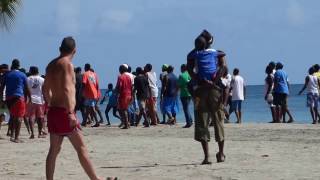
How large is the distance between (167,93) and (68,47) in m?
13.6

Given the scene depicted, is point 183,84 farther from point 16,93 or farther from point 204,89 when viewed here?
point 204,89

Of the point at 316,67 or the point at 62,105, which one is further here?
the point at 316,67

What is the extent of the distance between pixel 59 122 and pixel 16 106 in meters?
7.88

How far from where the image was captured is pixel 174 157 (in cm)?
1271

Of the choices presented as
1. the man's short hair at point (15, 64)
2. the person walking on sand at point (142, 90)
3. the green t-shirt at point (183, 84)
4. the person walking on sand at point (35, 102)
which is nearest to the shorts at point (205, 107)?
the man's short hair at point (15, 64)

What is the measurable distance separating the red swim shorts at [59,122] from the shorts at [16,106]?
25.4 feet

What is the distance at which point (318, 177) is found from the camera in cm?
976

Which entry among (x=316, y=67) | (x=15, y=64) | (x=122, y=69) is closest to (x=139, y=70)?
(x=122, y=69)

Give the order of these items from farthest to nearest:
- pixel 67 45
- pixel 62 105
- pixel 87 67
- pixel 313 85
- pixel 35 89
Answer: pixel 313 85, pixel 87 67, pixel 35 89, pixel 67 45, pixel 62 105

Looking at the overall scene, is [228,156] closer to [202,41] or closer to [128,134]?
[202,41]

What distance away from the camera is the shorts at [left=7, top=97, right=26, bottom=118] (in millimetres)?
16703

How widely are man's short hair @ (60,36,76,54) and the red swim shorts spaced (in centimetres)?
74

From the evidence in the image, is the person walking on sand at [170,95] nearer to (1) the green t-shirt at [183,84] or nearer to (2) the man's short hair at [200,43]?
(1) the green t-shirt at [183,84]

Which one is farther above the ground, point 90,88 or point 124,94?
point 90,88
